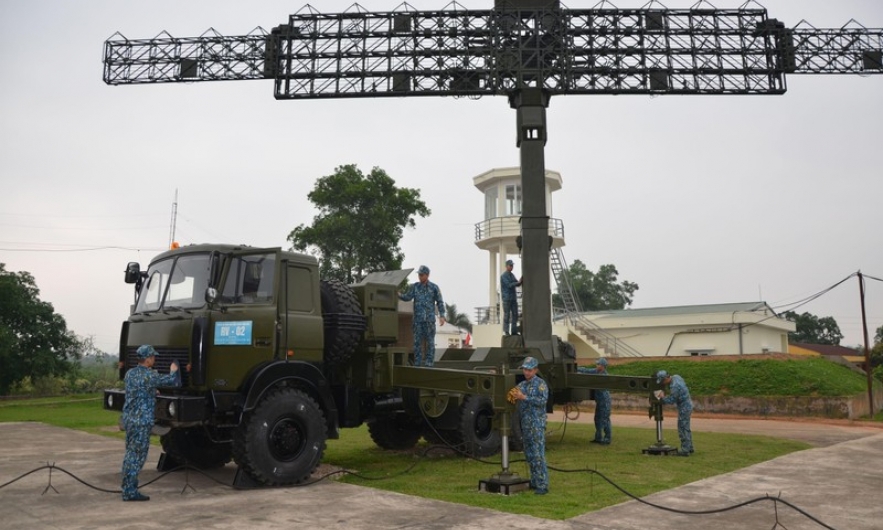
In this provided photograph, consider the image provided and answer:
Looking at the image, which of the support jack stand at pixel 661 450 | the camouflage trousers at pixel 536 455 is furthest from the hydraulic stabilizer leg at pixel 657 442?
the camouflage trousers at pixel 536 455

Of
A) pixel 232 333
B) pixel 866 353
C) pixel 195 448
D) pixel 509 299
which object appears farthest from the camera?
pixel 866 353

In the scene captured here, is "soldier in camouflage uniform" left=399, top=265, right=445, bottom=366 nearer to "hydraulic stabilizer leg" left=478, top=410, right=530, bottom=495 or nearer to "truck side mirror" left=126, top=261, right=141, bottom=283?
"hydraulic stabilizer leg" left=478, top=410, right=530, bottom=495

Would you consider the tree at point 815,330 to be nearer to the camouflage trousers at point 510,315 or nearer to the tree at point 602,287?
the tree at point 602,287

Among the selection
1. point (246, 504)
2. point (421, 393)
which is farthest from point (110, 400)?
point (421, 393)

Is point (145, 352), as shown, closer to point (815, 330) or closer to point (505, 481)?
point (505, 481)

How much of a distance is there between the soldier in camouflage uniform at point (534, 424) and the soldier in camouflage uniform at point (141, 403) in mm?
4043

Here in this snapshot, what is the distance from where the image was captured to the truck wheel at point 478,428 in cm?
1079

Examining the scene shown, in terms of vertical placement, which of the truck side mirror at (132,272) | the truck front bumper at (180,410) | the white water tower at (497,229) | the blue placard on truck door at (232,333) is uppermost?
the white water tower at (497,229)

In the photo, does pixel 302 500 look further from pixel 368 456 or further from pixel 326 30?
pixel 326 30

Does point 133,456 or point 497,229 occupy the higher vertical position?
point 497,229

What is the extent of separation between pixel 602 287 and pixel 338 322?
56492mm

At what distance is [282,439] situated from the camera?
842cm

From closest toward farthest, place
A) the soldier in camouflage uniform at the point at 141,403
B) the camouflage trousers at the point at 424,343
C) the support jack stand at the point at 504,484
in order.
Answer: the soldier in camouflage uniform at the point at 141,403 → the support jack stand at the point at 504,484 → the camouflage trousers at the point at 424,343

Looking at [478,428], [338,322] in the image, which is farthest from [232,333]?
[478,428]
